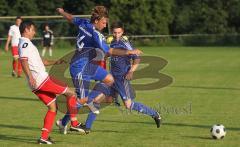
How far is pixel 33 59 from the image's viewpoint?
8.20 meters

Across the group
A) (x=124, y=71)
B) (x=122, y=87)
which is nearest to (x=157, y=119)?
(x=122, y=87)

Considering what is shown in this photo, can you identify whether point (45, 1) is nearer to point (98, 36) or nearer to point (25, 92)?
point (25, 92)

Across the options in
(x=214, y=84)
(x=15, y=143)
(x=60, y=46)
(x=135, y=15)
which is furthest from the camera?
(x=135, y=15)

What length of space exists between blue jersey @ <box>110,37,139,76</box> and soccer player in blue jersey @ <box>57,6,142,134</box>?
1.41 feet

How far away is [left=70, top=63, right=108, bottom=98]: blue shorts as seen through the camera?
908cm

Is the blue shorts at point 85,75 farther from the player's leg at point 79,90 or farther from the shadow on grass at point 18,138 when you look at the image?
the shadow on grass at point 18,138

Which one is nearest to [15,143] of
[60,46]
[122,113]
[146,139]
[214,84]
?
[146,139]

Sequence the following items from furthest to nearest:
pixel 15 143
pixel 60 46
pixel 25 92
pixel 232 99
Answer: pixel 60 46
pixel 25 92
pixel 232 99
pixel 15 143

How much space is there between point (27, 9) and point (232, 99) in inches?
1936

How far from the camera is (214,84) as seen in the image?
17359 millimetres

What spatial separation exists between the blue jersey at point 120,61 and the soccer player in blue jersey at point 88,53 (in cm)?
43

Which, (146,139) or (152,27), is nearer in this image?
(146,139)

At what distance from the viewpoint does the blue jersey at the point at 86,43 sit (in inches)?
342

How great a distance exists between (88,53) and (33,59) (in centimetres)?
116
